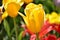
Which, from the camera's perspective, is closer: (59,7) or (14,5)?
(14,5)

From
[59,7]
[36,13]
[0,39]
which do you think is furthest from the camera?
[59,7]

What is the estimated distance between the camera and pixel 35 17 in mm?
483

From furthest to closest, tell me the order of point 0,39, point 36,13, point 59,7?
point 59,7 < point 0,39 < point 36,13

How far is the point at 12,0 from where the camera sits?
1.80ft

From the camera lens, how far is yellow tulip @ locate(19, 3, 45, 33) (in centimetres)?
48

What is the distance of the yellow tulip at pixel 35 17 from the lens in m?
0.48

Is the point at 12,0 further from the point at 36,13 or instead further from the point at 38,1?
the point at 38,1

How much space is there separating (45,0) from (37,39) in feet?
2.58

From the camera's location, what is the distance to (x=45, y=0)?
1270 mm

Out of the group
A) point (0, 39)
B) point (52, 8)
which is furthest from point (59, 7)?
point (0, 39)

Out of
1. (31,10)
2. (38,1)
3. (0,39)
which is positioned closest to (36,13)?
(31,10)

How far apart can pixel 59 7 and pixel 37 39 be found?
0.76m

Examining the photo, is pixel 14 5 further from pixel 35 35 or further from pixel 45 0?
pixel 45 0

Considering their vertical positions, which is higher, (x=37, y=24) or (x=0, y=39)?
(x=37, y=24)
